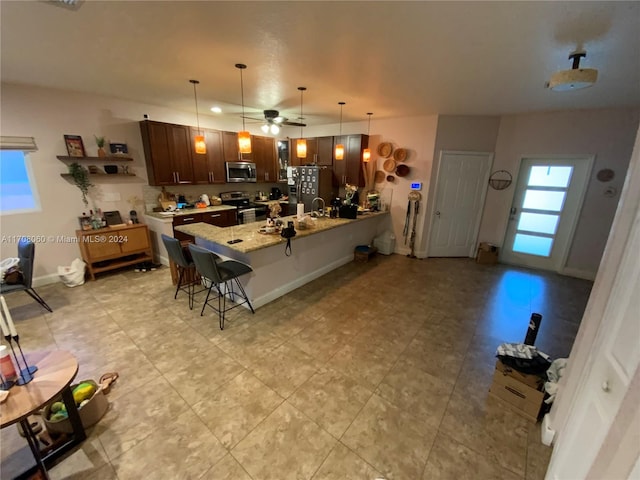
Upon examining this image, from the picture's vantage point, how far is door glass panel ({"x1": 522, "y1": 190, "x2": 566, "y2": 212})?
446 centimetres

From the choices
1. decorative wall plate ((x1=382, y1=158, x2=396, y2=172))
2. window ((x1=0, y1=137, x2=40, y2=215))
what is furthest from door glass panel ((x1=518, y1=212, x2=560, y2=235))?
window ((x1=0, y1=137, x2=40, y2=215))

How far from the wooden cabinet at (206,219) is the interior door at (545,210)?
560cm

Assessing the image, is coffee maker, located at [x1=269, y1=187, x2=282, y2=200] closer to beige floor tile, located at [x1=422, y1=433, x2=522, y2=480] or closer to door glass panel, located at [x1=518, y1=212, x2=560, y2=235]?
door glass panel, located at [x1=518, y1=212, x2=560, y2=235]

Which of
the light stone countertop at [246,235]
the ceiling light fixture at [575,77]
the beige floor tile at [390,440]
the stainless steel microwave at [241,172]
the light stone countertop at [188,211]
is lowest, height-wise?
the beige floor tile at [390,440]

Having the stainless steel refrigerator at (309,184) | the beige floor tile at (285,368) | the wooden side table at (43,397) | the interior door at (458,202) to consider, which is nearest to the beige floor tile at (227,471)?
the beige floor tile at (285,368)

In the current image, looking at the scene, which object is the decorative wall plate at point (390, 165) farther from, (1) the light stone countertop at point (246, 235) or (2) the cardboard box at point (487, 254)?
(2) the cardboard box at point (487, 254)

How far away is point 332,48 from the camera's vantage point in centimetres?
221

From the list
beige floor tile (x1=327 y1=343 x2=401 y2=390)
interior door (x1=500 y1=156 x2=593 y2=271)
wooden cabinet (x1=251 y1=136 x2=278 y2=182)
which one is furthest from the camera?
wooden cabinet (x1=251 y1=136 x2=278 y2=182)

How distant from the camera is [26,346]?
8.14 feet

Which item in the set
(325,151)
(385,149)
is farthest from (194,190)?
(385,149)

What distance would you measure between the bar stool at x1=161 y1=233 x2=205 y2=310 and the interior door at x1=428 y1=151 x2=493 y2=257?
4489 mm

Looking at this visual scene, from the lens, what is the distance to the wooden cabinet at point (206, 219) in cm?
443

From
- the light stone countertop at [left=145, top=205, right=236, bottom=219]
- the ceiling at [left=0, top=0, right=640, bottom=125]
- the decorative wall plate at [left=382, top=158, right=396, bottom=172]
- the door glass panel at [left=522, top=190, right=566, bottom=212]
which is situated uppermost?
the ceiling at [left=0, top=0, right=640, bottom=125]

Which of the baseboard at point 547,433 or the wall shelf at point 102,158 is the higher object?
the wall shelf at point 102,158
